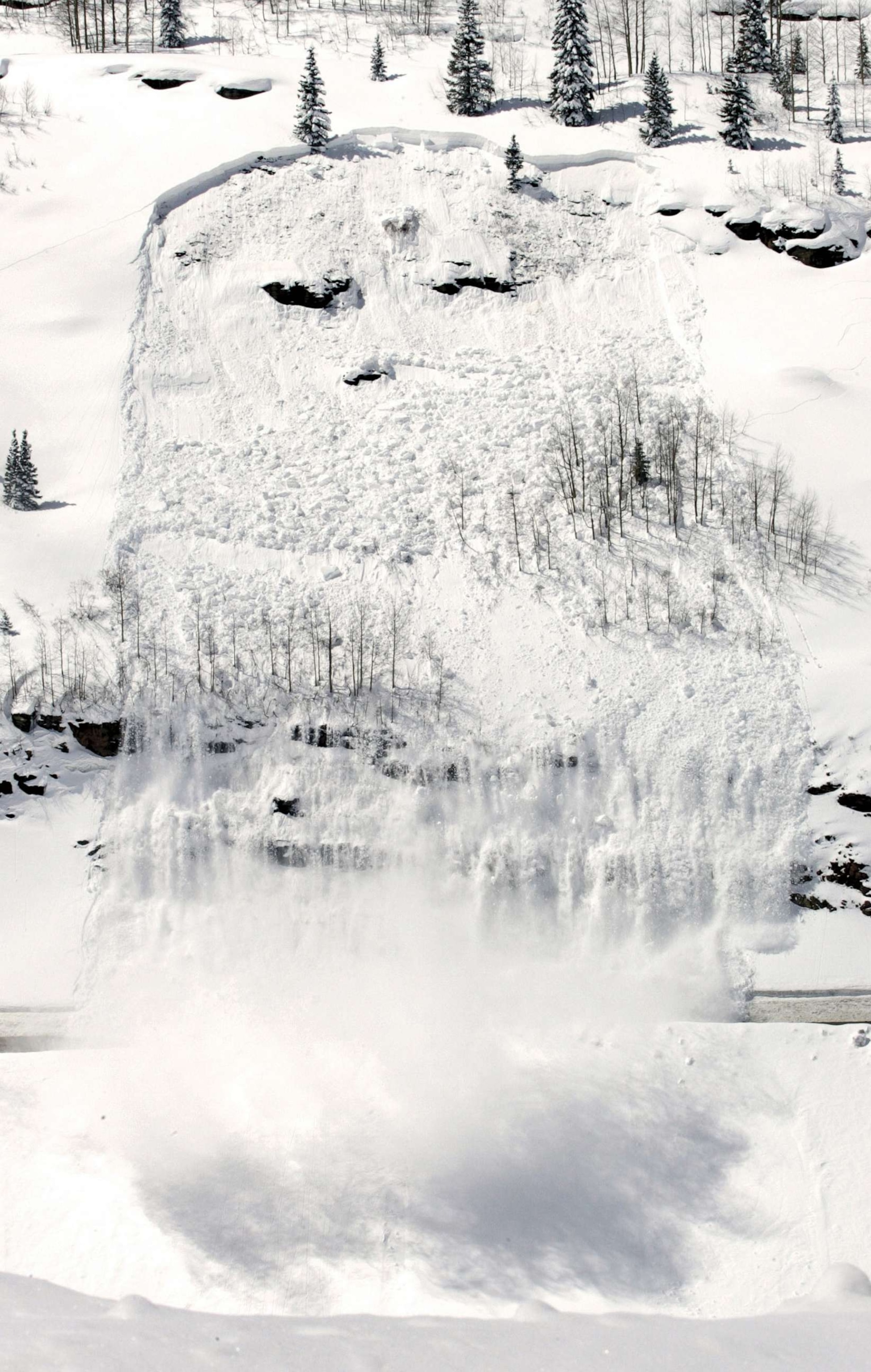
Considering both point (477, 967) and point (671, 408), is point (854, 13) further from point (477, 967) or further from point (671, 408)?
point (477, 967)

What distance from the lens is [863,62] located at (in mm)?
49062

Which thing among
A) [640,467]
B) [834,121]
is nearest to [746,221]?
[834,121]

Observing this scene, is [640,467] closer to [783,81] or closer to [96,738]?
[96,738]

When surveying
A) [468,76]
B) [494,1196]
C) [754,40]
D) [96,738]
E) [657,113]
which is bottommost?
[494,1196]

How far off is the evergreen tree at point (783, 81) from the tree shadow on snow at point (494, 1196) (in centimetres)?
4644

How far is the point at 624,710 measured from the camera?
23.3 meters

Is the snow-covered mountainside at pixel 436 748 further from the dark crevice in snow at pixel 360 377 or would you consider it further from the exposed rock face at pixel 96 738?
the dark crevice in snow at pixel 360 377

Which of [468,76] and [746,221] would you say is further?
[468,76]

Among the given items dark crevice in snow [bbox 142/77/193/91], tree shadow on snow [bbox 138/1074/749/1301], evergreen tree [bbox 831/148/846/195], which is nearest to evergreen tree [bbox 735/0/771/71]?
evergreen tree [bbox 831/148/846/195]

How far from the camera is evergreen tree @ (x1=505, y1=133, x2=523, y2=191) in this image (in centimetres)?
3791

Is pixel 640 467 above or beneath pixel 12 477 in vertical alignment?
beneath

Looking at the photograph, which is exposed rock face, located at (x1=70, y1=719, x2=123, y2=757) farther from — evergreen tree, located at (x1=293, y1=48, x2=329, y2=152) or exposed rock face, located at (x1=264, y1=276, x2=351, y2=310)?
evergreen tree, located at (x1=293, y1=48, x2=329, y2=152)

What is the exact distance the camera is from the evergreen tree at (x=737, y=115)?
40.0 metres

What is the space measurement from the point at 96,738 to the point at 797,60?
167ft
